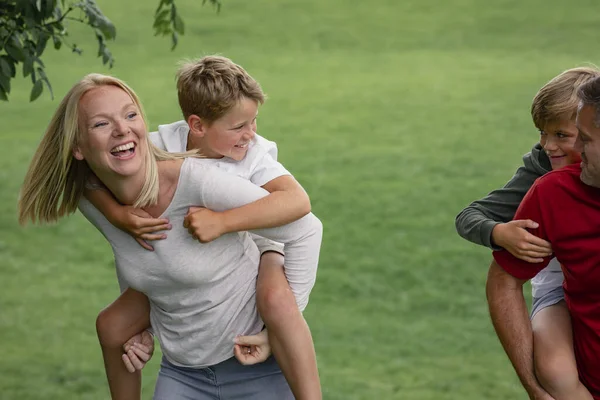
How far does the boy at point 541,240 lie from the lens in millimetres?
2652

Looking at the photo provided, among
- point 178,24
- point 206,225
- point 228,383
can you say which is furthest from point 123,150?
point 178,24

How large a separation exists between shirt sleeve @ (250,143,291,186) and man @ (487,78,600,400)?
60 centimetres

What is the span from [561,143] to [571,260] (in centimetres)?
42

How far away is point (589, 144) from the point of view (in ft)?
8.25

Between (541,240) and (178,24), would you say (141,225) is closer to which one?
(541,240)

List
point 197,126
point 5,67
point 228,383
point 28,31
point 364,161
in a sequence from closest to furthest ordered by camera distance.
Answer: point 228,383
point 197,126
point 5,67
point 28,31
point 364,161

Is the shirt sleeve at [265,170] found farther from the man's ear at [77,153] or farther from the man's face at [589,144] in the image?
the man's face at [589,144]

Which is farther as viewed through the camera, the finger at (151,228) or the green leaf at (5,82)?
the green leaf at (5,82)

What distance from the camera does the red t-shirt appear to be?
2590mm

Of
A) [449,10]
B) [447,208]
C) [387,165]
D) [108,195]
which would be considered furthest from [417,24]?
Result: [108,195]

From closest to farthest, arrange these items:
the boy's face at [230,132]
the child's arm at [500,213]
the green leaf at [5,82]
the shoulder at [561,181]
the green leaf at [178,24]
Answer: the shoulder at [561,181] → the child's arm at [500,213] → the boy's face at [230,132] → the green leaf at [5,82] → the green leaf at [178,24]

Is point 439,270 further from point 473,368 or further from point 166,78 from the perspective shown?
point 166,78

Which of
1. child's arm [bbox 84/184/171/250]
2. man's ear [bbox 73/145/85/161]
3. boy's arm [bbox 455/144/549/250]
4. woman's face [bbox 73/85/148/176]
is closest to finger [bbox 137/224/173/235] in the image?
child's arm [bbox 84/184/171/250]

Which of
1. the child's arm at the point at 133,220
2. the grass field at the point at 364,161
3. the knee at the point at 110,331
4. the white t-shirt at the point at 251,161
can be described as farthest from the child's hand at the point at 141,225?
the grass field at the point at 364,161
